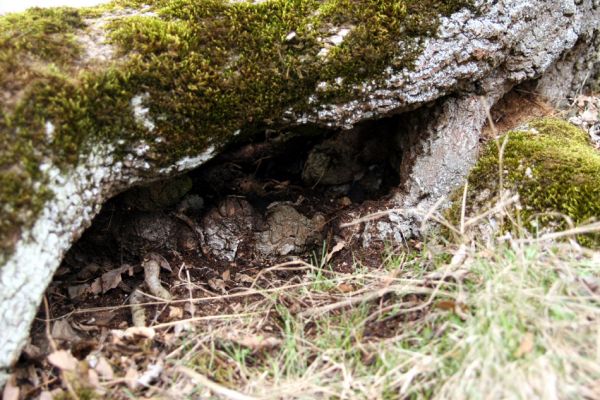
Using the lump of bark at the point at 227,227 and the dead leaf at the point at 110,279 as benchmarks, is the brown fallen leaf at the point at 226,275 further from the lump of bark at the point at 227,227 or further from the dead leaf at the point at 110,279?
the dead leaf at the point at 110,279

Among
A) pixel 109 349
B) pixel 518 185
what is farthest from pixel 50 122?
pixel 518 185

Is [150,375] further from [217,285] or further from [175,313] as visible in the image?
[217,285]

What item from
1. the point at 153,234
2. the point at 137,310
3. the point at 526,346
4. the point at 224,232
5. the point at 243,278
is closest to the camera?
the point at 526,346

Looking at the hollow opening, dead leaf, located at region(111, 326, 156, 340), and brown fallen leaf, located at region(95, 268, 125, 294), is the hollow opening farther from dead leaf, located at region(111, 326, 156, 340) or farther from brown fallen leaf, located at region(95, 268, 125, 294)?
dead leaf, located at region(111, 326, 156, 340)

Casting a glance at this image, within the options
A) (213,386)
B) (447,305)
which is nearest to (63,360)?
(213,386)

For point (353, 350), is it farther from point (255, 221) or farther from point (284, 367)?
point (255, 221)
